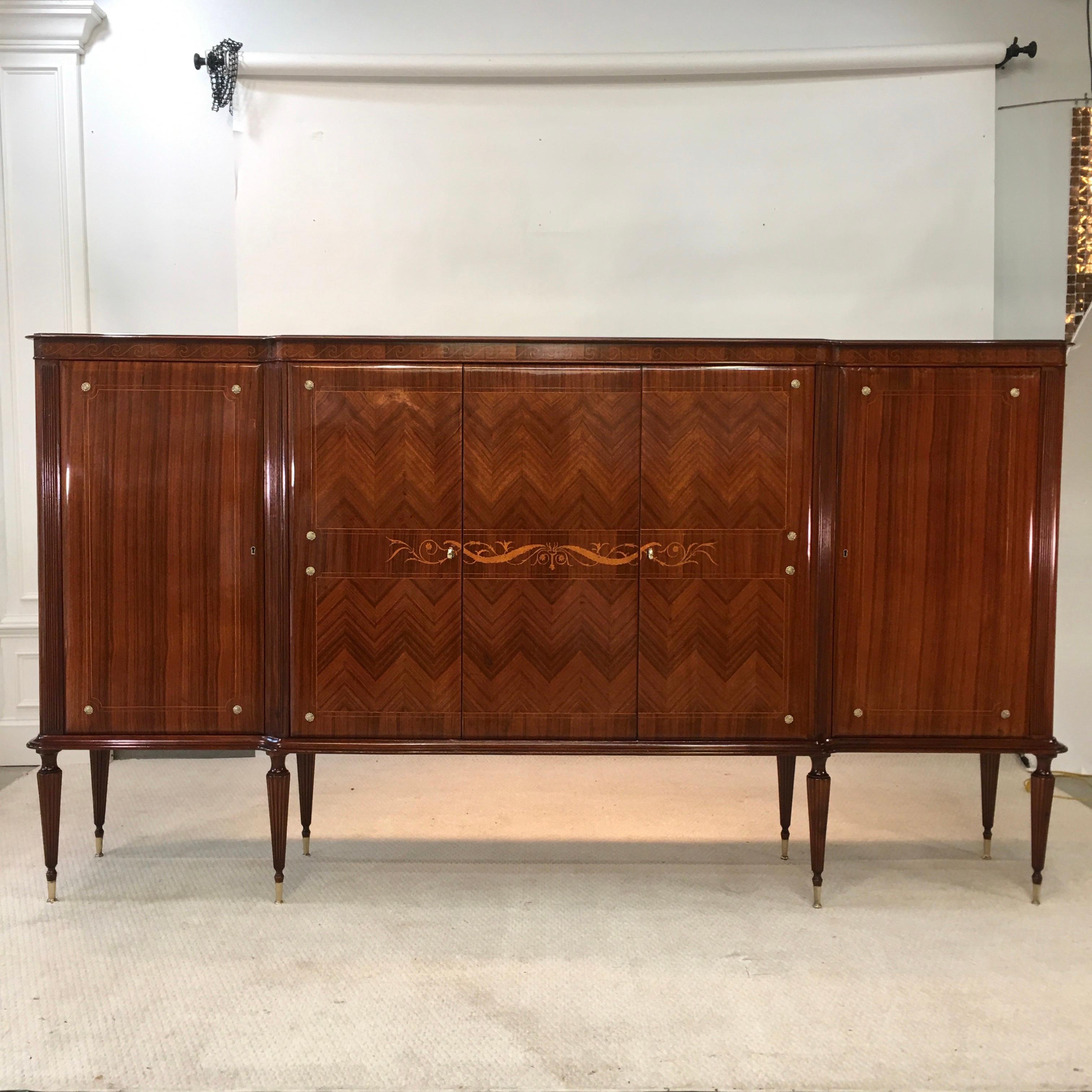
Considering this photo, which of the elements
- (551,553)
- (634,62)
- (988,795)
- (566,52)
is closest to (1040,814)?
(988,795)

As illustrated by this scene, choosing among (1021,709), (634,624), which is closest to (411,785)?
(634,624)

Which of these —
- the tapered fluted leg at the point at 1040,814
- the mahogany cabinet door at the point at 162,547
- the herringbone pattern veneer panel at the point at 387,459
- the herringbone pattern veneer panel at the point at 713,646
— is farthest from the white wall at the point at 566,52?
the herringbone pattern veneer panel at the point at 713,646

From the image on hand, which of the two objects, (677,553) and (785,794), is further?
(785,794)

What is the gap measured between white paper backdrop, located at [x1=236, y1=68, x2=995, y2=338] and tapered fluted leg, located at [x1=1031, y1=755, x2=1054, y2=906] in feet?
6.41

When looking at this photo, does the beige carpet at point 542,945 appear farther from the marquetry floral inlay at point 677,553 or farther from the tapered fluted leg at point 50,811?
the marquetry floral inlay at point 677,553

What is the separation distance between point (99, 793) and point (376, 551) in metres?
1.21

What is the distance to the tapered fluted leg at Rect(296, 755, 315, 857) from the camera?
110 inches

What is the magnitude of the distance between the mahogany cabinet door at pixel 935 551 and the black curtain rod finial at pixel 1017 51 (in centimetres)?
200

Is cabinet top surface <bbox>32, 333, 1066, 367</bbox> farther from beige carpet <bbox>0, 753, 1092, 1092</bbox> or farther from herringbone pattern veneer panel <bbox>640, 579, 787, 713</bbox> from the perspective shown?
beige carpet <bbox>0, 753, 1092, 1092</bbox>

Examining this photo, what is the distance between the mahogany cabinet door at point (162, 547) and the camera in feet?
7.93

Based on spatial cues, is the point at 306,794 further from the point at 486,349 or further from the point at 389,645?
the point at 486,349

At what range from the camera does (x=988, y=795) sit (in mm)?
2854

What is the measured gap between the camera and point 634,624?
244cm

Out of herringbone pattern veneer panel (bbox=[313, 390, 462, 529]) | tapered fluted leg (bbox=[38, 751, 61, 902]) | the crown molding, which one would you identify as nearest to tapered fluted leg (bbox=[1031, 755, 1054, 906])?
herringbone pattern veneer panel (bbox=[313, 390, 462, 529])
